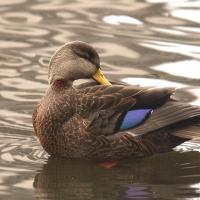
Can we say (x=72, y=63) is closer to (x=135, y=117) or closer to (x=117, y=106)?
(x=117, y=106)

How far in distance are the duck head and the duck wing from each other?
300 millimetres

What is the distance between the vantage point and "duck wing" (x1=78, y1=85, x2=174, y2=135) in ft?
29.2

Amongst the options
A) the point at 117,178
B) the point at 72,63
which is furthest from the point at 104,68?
the point at 117,178

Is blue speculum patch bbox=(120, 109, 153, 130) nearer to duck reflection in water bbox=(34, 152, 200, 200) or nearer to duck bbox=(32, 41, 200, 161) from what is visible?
duck bbox=(32, 41, 200, 161)

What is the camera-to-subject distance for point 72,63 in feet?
30.2

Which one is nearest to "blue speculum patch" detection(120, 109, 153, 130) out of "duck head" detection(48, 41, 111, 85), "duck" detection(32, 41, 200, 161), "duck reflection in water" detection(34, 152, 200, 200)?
"duck" detection(32, 41, 200, 161)

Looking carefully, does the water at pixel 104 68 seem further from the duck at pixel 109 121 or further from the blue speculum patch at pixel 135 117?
the blue speculum patch at pixel 135 117

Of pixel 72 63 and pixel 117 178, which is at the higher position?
pixel 72 63

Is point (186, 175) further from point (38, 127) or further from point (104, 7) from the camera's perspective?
point (104, 7)

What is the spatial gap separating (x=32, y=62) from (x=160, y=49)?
1.50 m

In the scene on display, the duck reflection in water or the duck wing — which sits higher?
the duck wing

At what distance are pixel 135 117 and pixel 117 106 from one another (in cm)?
17

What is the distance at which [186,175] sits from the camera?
28.6ft

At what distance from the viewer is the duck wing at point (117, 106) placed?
8914 millimetres
